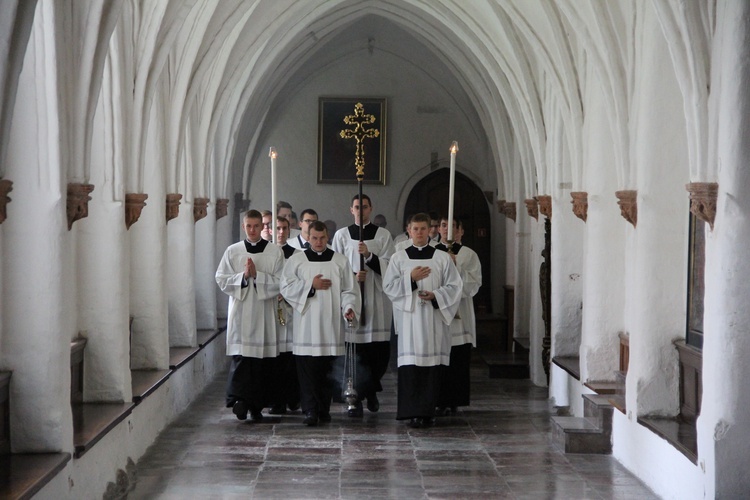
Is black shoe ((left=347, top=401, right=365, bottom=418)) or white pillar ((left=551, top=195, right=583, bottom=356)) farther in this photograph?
white pillar ((left=551, top=195, right=583, bottom=356))

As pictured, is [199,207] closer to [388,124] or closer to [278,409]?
[278,409]

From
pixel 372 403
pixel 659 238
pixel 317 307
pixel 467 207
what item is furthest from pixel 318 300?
pixel 467 207

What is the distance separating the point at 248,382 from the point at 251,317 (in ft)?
1.90

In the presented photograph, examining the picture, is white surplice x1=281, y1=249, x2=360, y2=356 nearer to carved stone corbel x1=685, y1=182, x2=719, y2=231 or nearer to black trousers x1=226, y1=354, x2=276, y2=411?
black trousers x1=226, y1=354, x2=276, y2=411

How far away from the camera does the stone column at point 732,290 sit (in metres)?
5.39

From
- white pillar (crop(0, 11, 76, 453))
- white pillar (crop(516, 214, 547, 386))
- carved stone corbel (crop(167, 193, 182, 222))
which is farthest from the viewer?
white pillar (crop(516, 214, 547, 386))

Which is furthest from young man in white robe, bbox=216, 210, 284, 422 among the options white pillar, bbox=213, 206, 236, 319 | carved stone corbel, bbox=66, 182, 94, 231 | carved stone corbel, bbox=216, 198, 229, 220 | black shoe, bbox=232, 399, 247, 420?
white pillar, bbox=213, 206, 236, 319

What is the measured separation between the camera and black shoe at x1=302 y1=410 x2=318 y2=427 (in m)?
9.16

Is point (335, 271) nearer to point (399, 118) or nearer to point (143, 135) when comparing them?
point (143, 135)

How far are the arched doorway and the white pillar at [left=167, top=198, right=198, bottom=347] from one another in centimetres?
709

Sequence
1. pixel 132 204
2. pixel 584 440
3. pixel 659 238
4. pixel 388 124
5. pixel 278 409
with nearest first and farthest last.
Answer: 1. pixel 659 238
2. pixel 132 204
3. pixel 584 440
4. pixel 278 409
5. pixel 388 124

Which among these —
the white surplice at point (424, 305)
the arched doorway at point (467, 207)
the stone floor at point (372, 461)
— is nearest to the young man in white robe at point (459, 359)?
the stone floor at point (372, 461)

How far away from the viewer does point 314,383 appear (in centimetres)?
921

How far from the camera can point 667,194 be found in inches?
290
